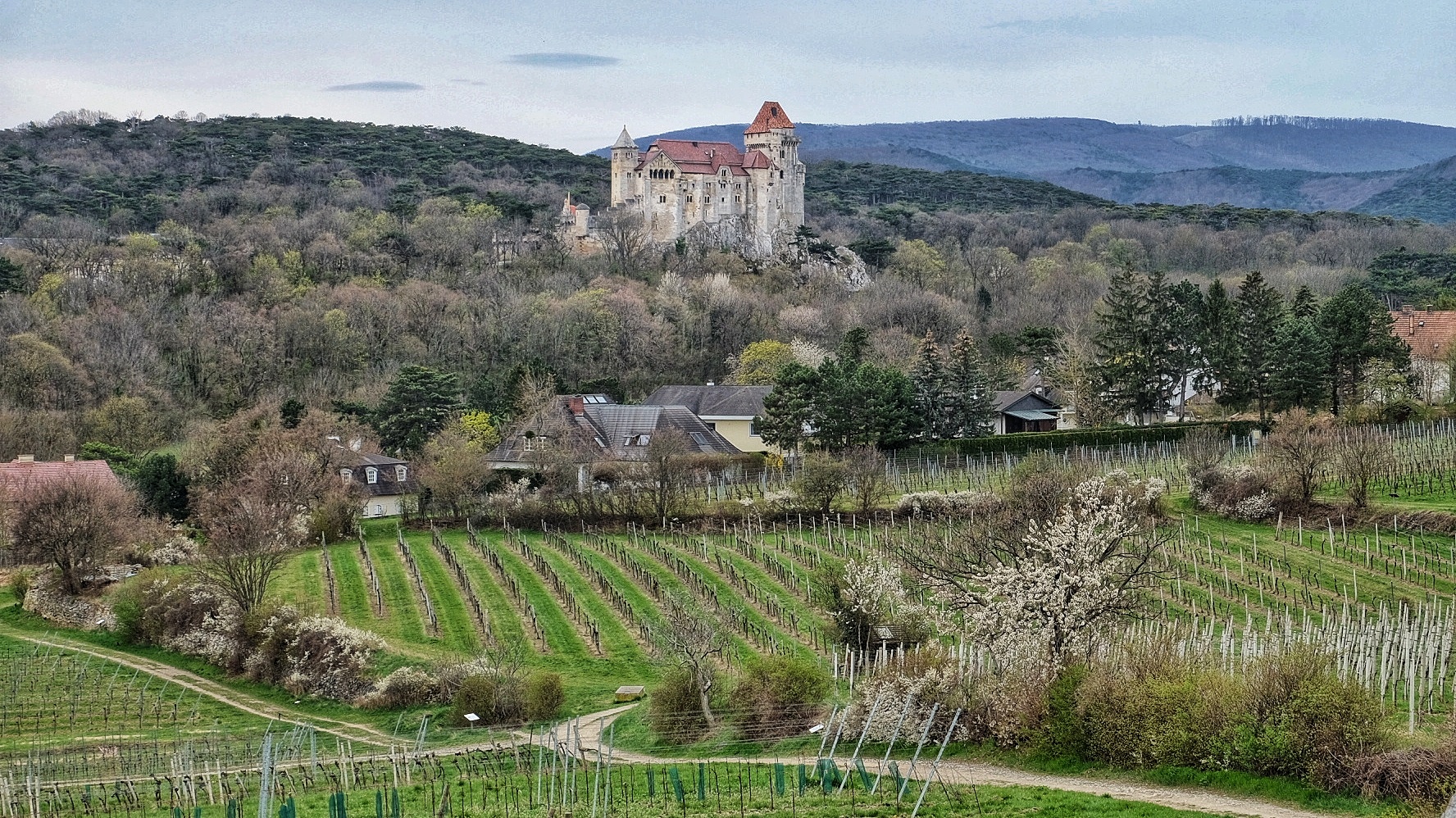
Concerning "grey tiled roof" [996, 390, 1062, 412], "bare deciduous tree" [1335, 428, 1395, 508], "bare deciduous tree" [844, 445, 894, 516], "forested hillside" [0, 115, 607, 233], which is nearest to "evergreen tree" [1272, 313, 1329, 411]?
"bare deciduous tree" [1335, 428, 1395, 508]

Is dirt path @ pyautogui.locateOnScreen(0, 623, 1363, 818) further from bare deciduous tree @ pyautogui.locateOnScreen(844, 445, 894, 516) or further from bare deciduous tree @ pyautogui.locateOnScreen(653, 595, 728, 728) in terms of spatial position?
bare deciduous tree @ pyautogui.locateOnScreen(844, 445, 894, 516)

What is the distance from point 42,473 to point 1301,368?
135ft

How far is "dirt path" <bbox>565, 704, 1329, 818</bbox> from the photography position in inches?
770

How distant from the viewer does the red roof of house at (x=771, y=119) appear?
11531cm

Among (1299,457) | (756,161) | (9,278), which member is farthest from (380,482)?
(756,161)

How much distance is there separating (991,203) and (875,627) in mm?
154076

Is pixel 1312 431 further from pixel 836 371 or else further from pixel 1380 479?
pixel 836 371

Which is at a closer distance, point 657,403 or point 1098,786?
point 1098,786

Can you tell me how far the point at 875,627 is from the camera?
96.8ft

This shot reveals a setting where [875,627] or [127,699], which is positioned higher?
[875,627]

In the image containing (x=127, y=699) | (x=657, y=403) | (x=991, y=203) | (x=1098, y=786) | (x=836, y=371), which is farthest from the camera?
(x=991, y=203)

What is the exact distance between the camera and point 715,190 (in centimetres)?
11125

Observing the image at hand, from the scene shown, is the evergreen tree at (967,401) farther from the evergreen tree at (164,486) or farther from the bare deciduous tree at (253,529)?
the evergreen tree at (164,486)

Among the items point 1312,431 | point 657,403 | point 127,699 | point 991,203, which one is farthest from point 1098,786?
point 991,203
